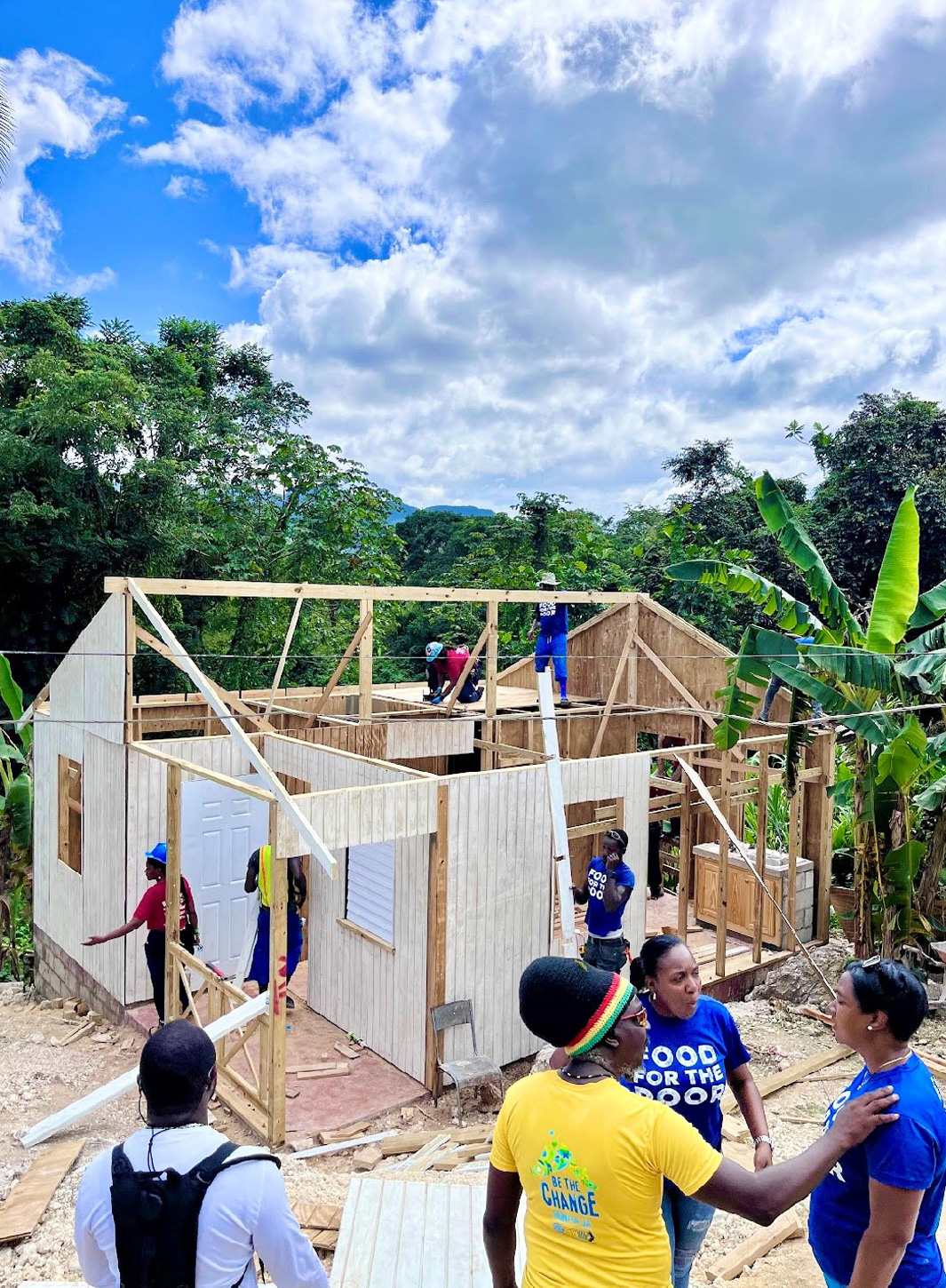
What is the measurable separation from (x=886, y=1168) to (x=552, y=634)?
9.52 meters

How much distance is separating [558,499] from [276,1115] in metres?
19.4

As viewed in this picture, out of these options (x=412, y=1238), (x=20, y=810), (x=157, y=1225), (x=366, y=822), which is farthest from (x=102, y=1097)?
(x=20, y=810)

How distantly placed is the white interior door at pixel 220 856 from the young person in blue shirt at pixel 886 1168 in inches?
289

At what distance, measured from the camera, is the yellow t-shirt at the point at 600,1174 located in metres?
1.96

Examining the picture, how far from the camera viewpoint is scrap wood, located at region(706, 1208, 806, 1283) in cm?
419

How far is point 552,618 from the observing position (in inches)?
450

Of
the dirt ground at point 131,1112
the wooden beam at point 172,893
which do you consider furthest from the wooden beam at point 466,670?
the dirt ground at point 131,1112

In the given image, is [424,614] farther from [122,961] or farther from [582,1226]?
[582,1226]

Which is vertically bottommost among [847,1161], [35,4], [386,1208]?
[386,1208]

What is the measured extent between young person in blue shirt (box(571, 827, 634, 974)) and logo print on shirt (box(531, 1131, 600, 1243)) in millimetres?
5524

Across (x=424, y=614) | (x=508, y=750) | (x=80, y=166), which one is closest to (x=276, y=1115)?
(x=508, y=750)

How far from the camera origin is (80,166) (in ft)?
104

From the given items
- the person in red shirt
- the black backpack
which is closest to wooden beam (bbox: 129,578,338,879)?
the person in red shirt

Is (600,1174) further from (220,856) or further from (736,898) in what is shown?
(736,898)
